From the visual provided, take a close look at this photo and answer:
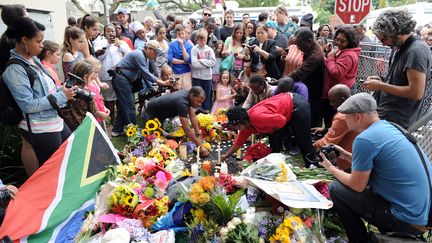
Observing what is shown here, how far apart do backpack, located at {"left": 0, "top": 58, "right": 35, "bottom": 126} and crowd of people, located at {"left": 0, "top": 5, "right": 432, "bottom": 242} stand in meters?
0.04

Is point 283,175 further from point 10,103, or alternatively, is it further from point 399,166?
point 10,103

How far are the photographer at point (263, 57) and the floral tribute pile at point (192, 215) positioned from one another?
11.8 ft

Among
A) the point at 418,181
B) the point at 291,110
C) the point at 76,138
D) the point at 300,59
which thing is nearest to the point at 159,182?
the point at 76,138

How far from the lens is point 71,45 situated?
5.06m

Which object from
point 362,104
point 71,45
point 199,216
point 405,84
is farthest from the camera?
point 71,45

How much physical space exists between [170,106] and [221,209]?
9.39 ft

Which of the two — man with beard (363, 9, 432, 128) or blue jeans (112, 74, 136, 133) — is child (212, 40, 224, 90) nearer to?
blue jeans (112, 74, 136, 133)

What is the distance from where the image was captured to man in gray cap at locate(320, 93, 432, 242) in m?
2.52

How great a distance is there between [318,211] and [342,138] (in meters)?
1.25

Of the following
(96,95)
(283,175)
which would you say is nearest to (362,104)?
(283,175)

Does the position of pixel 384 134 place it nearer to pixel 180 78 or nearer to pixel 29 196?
pixel 29 196

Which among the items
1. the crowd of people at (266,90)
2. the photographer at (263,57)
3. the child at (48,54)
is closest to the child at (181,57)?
the crowd of people at (266,90)

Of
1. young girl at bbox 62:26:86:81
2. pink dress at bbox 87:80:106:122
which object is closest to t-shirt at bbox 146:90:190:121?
pink dress at bbox 87:80:106:122

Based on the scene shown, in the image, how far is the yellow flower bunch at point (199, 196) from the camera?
2803 mm
